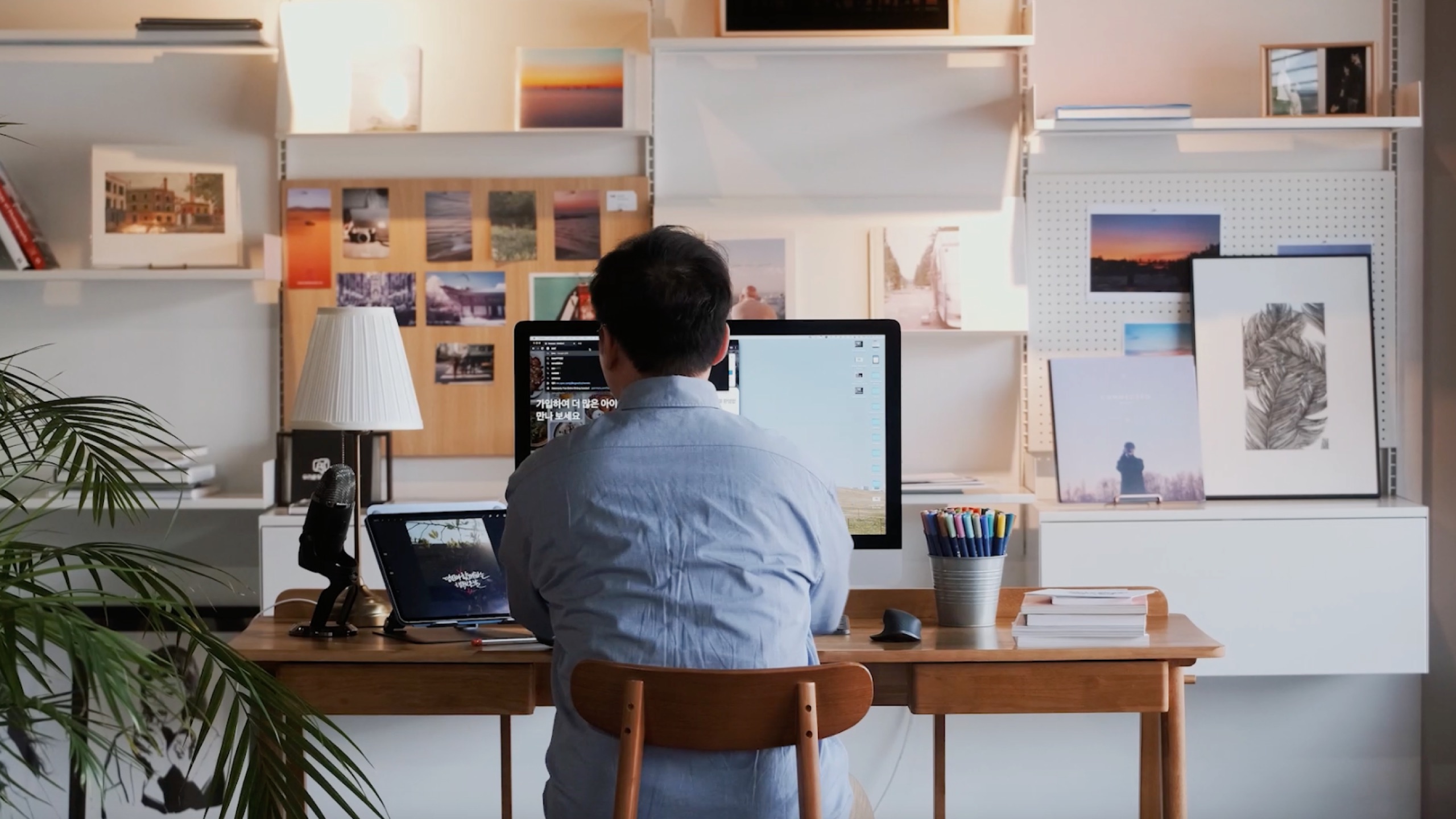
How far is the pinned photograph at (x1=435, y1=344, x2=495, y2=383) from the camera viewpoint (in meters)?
3.28

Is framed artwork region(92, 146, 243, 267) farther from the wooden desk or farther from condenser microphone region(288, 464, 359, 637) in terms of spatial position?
the wooden desk

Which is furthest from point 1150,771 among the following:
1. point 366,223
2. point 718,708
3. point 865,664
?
point 366,223

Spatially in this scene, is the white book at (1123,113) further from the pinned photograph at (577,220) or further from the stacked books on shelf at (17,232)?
the stacked books on shelf at (17,232)

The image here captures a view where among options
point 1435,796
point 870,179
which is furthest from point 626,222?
point 1435,796

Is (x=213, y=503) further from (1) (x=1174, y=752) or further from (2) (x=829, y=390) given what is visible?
(1) (x=1174, y=752)

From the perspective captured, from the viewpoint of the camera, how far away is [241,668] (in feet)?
5.42

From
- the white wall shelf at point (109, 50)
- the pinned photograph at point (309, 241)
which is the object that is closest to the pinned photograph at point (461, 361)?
the pinned photograph at point (309, 241)

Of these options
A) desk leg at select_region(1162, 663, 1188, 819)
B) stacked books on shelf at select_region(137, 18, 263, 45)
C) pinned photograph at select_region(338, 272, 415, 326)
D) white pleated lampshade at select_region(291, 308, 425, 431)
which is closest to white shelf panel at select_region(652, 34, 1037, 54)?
pinned photograph at select_region(338, 272, 415, 326)

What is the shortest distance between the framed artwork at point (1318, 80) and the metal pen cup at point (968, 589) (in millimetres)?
1772

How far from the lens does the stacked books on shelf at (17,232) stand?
310cm

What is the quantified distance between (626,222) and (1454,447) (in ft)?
7.02

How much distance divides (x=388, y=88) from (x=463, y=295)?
1.78 feet

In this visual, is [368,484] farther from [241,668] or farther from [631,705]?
[631,705]

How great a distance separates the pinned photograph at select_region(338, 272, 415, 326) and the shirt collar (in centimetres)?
182
